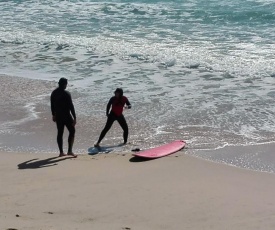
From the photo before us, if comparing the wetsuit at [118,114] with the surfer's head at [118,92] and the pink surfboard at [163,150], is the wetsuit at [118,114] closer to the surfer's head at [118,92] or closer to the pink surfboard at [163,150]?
the surfer's head at [118,92]

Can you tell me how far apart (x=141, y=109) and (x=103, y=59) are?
6.52 meters

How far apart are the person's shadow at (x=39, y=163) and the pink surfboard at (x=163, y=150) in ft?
4.36

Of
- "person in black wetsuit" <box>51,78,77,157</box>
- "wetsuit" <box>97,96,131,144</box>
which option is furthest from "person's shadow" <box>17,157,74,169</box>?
"wetsuit" <box>97,96,131,144</box>

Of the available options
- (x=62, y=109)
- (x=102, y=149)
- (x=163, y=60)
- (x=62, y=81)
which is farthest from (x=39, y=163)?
(x=163, y=60)

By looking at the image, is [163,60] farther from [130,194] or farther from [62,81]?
[130,194]

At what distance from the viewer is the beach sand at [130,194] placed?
6316 mm

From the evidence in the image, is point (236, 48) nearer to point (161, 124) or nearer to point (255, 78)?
point (255, 78)

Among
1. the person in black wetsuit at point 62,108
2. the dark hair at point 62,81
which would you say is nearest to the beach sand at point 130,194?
the person in black wetsuit at point 62,108

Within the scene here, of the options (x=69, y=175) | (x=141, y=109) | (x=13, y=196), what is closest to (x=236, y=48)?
(x=141, y=109)

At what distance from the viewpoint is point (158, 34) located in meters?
24.6

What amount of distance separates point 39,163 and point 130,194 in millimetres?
2490

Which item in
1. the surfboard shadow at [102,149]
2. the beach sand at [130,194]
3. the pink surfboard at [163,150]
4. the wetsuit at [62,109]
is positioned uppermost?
the wetsuit at [62,109]

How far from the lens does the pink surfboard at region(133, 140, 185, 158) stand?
9719 mm

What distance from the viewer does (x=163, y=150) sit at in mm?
10062
